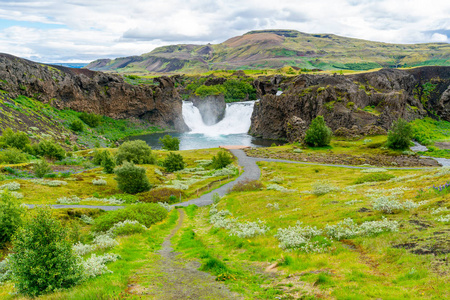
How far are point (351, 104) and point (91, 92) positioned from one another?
10625cm

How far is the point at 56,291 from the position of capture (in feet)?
31.3

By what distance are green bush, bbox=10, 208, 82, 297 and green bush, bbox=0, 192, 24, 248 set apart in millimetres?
11120

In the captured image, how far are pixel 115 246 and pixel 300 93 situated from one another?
104 metres

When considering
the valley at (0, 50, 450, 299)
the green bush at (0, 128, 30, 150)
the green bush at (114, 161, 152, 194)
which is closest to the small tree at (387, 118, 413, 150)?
the valley at (0, 50, 450, 299)

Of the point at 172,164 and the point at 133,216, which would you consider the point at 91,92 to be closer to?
the point at 172,164

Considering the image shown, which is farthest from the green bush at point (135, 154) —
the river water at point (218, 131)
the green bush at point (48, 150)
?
the river water at point (218, 131)

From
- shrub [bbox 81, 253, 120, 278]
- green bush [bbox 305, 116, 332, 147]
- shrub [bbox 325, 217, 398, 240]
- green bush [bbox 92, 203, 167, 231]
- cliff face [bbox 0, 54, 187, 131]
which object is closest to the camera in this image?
shrub [bbox 81, 253, 120, 278]

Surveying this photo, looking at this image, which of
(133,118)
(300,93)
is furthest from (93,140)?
(300,93)

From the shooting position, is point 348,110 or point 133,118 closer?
point 348,110

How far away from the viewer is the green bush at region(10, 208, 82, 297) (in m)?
9.70

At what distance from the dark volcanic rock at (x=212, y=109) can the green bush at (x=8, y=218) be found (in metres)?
131

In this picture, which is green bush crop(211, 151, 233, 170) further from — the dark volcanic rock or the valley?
the dark volcanic rock

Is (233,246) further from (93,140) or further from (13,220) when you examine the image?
(93,140)

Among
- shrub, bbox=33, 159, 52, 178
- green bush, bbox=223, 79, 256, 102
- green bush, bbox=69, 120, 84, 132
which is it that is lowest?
shrub, bbox=33, 159, 52, 178
